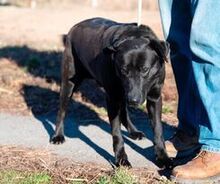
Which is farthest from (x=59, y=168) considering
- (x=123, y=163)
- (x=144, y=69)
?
(x=144, y=69)

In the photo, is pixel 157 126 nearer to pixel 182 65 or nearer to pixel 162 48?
pixel 182 65

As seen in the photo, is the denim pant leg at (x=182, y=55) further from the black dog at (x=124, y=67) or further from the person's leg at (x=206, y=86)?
the person's leg at (x=206, y=86)

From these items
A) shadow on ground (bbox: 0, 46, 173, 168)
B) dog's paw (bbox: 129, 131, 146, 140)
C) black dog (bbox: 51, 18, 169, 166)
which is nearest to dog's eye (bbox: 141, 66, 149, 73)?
black dog (bbox: 51, 18, 169, 166)

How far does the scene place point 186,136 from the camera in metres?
5.50

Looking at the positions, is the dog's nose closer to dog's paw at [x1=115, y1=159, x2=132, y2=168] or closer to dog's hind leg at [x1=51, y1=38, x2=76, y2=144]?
dog's paw at [x1=115, y1=159, x2=132, y2=168]

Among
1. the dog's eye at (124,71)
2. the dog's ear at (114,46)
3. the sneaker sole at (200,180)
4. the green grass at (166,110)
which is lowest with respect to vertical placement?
the green grass at (166,110)

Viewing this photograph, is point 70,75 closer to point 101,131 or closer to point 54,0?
point 101,131

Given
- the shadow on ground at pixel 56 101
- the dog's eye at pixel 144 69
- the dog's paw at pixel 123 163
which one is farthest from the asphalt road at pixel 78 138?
the dog's eye at pixel 144 69

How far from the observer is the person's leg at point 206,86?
445 centimetres

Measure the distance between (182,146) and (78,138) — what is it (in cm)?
115

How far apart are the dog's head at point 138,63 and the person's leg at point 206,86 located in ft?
1.33

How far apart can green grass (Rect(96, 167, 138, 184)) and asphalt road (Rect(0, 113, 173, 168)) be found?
1.57 feet

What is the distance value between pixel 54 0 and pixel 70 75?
54.7ft

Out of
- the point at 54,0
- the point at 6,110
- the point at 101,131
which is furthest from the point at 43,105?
the point at 54,0
